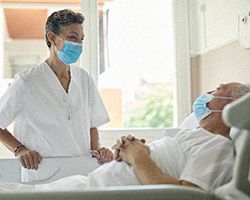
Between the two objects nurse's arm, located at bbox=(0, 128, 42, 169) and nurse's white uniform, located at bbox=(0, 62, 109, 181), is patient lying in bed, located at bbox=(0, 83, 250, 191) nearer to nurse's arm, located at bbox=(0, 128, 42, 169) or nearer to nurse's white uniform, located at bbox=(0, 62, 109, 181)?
nurse's arm, located at bbox=(0, 128, 42, 169)

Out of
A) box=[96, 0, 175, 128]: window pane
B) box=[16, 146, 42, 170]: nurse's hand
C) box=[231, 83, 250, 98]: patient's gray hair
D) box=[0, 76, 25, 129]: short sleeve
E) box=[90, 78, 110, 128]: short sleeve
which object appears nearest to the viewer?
box=[231, 83, 250, 98]: patient's gray hair

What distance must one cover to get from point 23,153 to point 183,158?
89cm

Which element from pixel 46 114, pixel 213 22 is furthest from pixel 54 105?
pixel 213 22

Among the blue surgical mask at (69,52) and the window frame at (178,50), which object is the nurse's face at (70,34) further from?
the window frame at (178,50)

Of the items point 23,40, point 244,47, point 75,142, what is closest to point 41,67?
point 75,142

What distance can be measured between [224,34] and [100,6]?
3.69ft

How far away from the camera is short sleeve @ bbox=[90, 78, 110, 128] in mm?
2696

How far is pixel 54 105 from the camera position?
251 cm

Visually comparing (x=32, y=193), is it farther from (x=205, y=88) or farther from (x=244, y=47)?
(x=205, y=88)

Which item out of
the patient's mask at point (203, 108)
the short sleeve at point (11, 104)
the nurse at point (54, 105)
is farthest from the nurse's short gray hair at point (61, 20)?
the patient's mask at point (203, 108)

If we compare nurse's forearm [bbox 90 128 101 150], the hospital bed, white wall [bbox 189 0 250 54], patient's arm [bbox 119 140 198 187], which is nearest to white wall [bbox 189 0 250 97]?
white wall [bbox 189 0 250 54]

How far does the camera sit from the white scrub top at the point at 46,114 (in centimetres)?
245

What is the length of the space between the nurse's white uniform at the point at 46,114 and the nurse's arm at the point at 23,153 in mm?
106

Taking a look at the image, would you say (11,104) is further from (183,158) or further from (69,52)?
(183,158)
